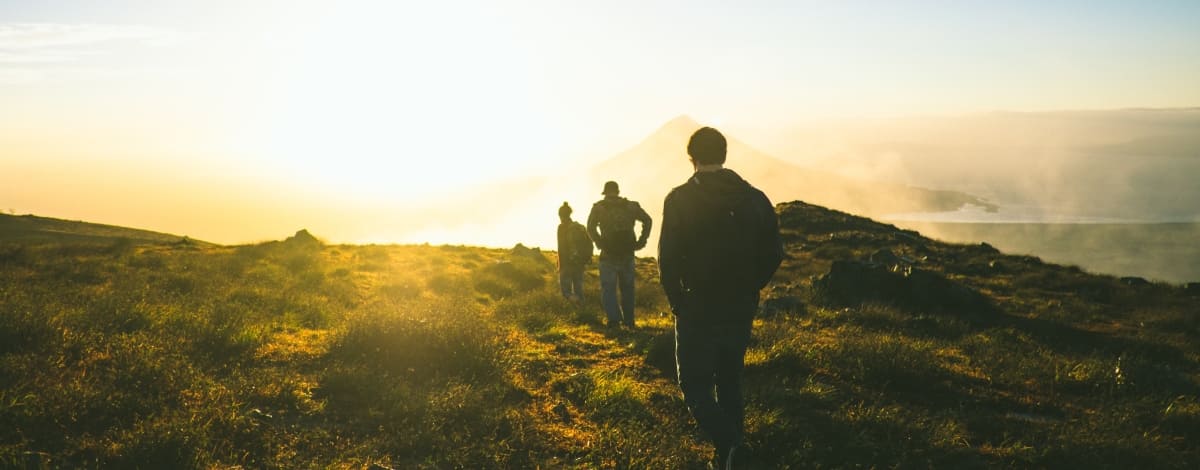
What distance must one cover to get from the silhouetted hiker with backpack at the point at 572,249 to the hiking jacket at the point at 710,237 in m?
8.18

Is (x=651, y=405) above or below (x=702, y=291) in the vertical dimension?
below

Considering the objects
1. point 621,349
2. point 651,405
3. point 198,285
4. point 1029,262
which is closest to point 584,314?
point 621,349

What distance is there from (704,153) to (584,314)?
25.1 feet

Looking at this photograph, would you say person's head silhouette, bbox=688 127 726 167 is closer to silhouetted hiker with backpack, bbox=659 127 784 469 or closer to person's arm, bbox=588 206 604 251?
silhouetted hiker with backpack, bbox=659 127 784 469

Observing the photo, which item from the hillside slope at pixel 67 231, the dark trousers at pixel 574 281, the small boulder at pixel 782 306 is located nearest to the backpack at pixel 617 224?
the small boulder at pixel 782 306

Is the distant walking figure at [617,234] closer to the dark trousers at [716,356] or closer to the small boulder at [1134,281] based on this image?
the dark trousers at [716,356]

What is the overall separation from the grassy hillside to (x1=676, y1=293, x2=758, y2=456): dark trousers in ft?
1.93

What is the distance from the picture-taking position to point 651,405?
18.8 ft

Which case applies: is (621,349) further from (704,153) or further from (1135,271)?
(1135,271)

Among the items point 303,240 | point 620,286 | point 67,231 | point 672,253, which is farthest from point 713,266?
point 67,231

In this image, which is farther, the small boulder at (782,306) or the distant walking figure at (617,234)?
the small boulder at (782,306)

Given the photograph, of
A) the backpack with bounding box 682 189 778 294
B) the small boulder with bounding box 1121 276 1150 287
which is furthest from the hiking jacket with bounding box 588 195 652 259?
the small boulder with bounding box 1121 276 1150 287

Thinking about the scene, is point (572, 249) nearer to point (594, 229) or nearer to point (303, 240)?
point (594, 229)

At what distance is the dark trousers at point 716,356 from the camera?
3.90 m
